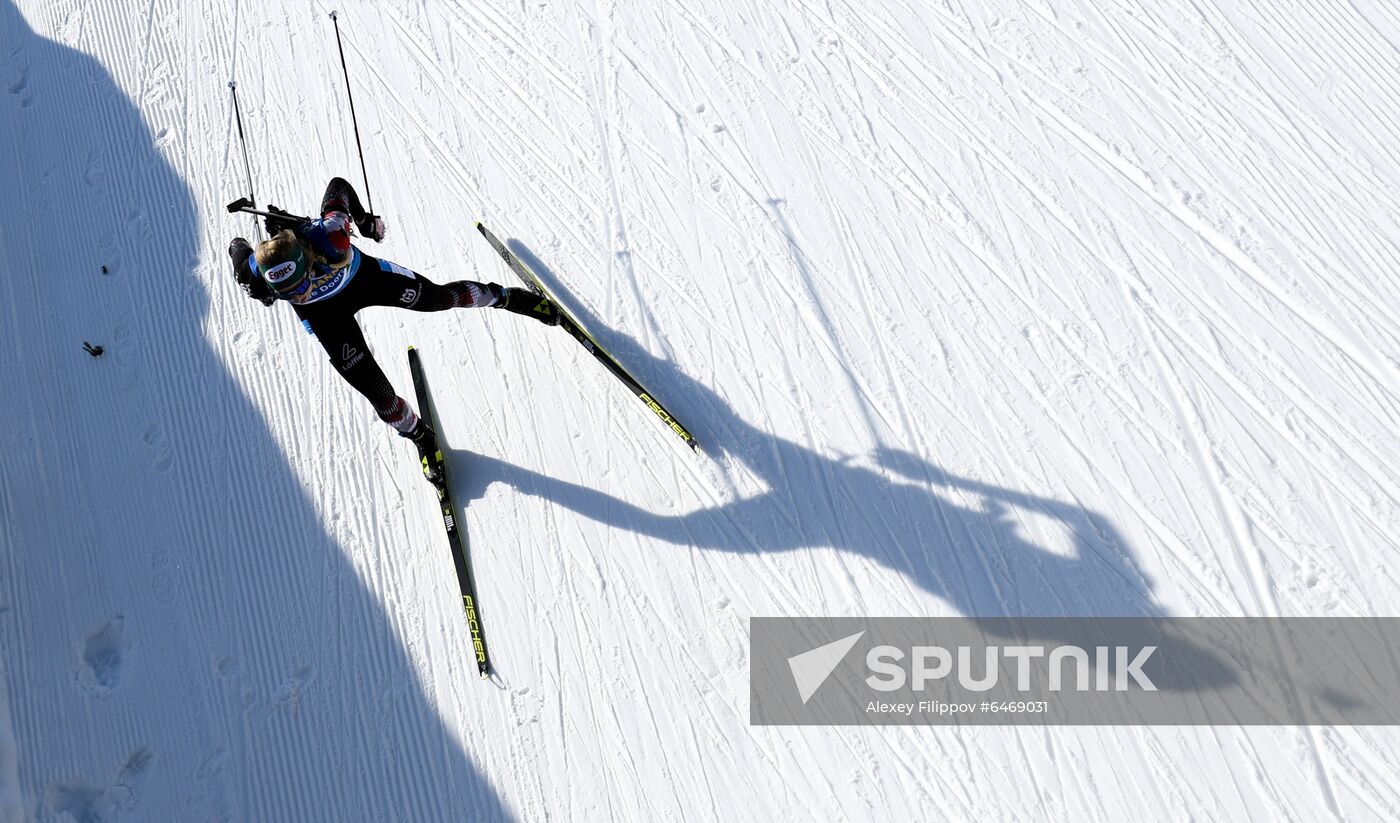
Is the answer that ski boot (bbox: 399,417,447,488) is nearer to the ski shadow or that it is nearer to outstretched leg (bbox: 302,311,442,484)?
outstretched leg (bbox: 302,311,442,484)

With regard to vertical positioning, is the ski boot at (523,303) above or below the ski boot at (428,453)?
above

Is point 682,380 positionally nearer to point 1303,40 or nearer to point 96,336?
point 96,336

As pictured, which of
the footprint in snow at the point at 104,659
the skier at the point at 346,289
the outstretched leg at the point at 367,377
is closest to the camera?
the skier at the point at 346,289

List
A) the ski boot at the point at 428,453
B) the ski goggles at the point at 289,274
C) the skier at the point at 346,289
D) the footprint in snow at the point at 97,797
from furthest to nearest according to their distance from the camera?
1. the ski boot at the point at 428,453
2. the footprint in snow at the point at 97,797
3. the skier at the point at 346,289
4. the ski goggles at the point at 289,274

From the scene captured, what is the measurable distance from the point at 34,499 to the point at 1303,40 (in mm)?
7667

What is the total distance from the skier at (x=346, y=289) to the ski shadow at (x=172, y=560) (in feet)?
2.56

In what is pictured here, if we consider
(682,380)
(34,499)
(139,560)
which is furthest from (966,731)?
(34,499)

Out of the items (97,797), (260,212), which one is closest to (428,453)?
(260,212)

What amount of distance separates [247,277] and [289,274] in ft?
0.85

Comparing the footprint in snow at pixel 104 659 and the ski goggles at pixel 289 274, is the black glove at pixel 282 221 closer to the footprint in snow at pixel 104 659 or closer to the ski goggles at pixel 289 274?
the ski goggles at pixel 289 274

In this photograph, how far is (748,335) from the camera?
16.9ft

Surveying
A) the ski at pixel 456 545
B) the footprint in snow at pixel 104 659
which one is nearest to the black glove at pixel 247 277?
the ski at pixel 456 545

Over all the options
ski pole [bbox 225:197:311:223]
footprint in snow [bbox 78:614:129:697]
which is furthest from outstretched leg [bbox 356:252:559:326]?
footprint in snow [bbox 78:614:129:697]

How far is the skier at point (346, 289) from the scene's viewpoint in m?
4.13
